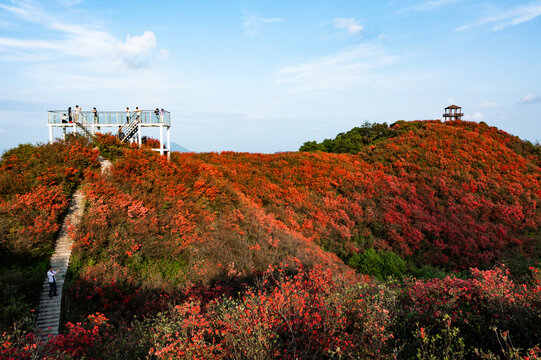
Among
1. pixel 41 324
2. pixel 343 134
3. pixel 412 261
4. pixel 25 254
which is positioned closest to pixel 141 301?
pixel 41 324

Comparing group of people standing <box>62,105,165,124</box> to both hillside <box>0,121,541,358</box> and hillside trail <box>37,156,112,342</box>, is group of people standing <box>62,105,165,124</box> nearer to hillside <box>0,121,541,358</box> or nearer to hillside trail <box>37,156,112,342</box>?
hillside <box>0,121,541,358</box>

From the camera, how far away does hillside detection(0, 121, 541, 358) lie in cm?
834

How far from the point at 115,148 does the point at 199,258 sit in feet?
36.1

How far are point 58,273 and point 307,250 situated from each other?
40.8 feet

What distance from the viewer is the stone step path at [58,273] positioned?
10.9m

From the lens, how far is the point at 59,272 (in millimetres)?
12742

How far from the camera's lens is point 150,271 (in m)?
14.4

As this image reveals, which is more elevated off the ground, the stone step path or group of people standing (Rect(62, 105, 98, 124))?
group of people standing (Rect(62, 105, 98, 124))

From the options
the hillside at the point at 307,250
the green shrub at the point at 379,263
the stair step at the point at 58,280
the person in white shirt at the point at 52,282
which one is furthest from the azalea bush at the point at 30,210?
the green shrub at the point at 379,263

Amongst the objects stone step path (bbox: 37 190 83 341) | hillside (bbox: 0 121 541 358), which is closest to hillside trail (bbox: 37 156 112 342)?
stone step path (bbox: 37 190 83 341)

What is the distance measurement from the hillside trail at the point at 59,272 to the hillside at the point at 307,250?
419mm

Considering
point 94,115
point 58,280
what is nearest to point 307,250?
point 58,280

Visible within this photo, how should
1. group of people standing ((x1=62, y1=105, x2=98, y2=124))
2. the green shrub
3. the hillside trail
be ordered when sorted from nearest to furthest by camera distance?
1. the hillside trail
2. the green shrub
3. group of people standing ((x1=62, y1=105, x2=98, y2=124))

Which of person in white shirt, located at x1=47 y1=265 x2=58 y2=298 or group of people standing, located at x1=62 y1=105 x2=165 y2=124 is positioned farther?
group of people standing, located at x1=62 y1=105 x2=165 y2=124
